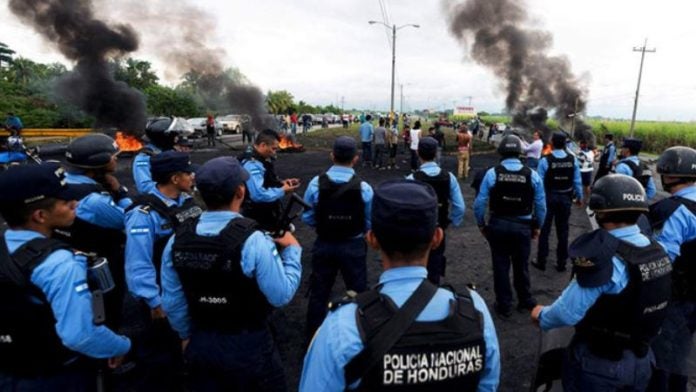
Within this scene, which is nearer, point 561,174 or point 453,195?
point 453,195

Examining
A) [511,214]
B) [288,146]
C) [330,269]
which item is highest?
[511,214]

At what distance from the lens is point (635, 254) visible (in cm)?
208

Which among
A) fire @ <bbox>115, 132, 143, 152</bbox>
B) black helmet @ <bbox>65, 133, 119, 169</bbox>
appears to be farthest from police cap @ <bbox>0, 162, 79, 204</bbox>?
fire @ <bbox>115, 132, 143, 152</bbox>

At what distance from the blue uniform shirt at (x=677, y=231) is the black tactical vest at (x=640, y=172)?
121 inches

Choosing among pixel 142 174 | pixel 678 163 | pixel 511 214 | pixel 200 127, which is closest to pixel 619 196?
pixel 678 163

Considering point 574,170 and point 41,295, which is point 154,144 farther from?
point 574,170

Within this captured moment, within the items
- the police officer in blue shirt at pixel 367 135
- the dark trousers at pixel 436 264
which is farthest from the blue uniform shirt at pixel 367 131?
the dark trousers at pixel 436 264

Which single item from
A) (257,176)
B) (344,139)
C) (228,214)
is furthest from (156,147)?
(228,214)

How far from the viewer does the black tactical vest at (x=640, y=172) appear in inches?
215

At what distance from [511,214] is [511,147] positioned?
80 cm

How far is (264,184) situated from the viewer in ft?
15.4

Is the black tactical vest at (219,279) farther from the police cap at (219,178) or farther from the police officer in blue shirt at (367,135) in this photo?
the police officer in blue shirt at (367,135)

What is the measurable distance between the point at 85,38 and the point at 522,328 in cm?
2041

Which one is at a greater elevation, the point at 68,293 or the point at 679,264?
the point at 68,293
